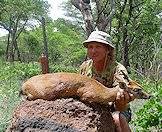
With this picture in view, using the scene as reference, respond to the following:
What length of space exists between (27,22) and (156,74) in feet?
137

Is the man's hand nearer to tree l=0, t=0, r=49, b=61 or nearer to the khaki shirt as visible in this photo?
the khaki shirt

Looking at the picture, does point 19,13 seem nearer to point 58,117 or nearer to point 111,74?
point 111,74

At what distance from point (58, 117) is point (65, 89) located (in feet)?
0.58

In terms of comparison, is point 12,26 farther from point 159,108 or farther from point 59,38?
point 159,108

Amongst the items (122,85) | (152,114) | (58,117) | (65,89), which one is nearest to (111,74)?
(122,85)

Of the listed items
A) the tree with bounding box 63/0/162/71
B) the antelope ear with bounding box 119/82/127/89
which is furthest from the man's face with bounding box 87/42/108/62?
the tree with bounding box 63/0/162/71

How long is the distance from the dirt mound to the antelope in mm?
38

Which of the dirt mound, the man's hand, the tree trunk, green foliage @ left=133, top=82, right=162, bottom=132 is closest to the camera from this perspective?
the dirt mound

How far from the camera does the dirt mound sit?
283cm

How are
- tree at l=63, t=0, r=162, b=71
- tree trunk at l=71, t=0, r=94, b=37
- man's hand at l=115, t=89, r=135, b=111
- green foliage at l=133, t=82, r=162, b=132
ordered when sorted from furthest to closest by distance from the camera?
1. tree at l=63, t=0, r=162, b=71
2. tree trunk at l=71, t=0, r=94, b=37
3. green foliage at l=133, t=82, r=162, b=132
4. man's hand at l=115, t=89, r=135, b=111

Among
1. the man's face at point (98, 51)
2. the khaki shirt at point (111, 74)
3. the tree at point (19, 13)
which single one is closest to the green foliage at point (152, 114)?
the khaki shirt at point (111, 74)

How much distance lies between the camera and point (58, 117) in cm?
286

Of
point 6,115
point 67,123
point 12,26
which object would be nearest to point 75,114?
point 67,123

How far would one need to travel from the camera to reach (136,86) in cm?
316
